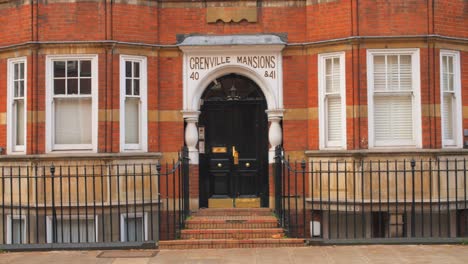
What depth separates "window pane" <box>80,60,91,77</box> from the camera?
14.0 metres

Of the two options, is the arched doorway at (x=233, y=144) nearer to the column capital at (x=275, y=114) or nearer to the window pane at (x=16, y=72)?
the column capital at (x=275, y=114)

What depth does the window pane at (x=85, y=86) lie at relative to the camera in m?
14.0

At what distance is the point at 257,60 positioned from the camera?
47.8 feet

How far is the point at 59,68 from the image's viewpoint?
554 inches

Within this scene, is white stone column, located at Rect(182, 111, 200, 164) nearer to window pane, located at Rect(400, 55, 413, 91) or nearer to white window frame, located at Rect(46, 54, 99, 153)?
white window frame, located at Rect(46, 54, 99, 153)

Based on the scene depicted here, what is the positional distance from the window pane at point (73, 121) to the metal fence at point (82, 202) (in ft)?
2.10

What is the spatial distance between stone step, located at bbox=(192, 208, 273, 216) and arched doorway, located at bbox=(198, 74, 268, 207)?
36cm

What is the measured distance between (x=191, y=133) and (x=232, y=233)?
2.85m

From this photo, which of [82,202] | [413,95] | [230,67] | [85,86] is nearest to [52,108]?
[85,86]

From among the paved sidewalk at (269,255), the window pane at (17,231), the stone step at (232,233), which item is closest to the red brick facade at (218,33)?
the window pane at (17,231)

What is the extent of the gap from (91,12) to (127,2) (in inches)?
30.2

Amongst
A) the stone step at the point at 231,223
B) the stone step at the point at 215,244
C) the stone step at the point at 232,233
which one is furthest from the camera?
the stone step at the point at 231,223

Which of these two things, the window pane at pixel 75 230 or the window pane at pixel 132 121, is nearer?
the window pane at pixel 75 230

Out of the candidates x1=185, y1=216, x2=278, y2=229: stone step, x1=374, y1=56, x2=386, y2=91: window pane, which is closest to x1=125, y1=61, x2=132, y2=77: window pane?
x1=185, y1=216, x2=278, y2=229: stone step
